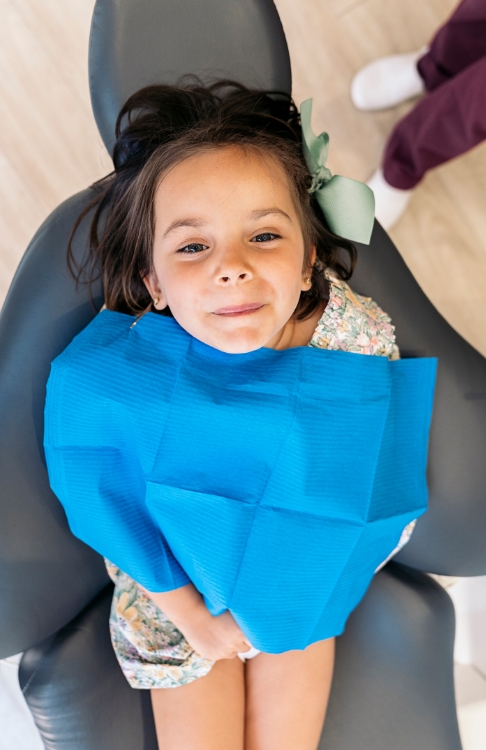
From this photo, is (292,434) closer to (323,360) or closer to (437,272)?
(323,360)

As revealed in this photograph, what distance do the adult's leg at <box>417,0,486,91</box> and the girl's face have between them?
74 centimetres

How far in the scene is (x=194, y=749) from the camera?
949 millimetres

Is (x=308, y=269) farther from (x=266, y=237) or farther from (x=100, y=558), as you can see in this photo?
(x=100, y=558)

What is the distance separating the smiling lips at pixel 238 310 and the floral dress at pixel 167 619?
187 millimetres

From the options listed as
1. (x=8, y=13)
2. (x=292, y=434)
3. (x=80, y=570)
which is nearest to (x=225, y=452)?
(x=292, y=434)

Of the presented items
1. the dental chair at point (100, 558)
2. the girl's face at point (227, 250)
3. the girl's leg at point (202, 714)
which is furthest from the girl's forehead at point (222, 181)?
the girl's leg at point (202, 714)

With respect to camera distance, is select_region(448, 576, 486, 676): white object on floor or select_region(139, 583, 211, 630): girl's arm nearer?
select_region(139, 583, 211, 630): girl's arm

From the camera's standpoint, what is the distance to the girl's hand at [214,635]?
3.24 feet

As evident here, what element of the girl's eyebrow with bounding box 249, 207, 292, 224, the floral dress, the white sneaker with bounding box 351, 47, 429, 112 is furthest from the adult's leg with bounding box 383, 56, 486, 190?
the girl's eyebrow with bounding box 249, 207, 292, 224

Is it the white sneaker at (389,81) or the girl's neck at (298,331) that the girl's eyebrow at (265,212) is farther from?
the white sneaker at (389,81)

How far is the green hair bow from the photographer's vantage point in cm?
95

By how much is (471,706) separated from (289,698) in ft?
1.62

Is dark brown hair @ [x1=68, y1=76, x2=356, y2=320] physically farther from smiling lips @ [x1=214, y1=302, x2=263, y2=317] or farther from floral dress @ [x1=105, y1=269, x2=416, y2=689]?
smiling lips @ [x1=214, y1=302, x2=263, y2=317]

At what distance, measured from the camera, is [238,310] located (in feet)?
2.77
